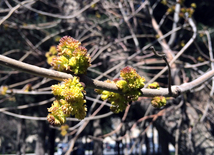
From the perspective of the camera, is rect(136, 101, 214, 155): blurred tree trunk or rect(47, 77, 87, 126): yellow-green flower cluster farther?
rect(136, 101, 214, 155): blurred tree trunk

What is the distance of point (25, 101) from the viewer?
676 centimetres

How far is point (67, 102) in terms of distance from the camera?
33.1 inches

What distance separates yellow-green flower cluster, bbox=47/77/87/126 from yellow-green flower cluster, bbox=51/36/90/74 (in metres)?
0.07

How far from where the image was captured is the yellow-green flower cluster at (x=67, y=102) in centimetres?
82

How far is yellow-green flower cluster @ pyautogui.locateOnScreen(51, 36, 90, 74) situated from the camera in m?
0.90

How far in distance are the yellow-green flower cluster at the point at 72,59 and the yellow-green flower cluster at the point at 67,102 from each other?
66mm

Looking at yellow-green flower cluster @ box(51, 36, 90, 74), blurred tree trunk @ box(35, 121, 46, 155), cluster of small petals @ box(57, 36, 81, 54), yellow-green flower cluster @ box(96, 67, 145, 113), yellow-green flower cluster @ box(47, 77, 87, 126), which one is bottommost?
blurred tree trunk @ box(35, 121, 46, 155)

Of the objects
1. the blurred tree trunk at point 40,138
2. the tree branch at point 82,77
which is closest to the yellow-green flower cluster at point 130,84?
the tree branch at point 82,77

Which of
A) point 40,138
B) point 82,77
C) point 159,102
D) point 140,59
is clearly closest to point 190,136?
point 140,59

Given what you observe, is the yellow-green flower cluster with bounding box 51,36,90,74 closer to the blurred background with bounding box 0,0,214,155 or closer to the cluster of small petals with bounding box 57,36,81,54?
the cluster of small petals with bounding box 57,36,81,54

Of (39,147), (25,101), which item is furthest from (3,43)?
(39,147)

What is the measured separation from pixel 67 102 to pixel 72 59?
7.6 inches

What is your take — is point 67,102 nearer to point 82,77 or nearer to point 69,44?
point 82,77

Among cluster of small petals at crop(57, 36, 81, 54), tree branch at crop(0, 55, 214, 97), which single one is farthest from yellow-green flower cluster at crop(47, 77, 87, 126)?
cluster of small petals at crop(57, 36, 81, 54)
